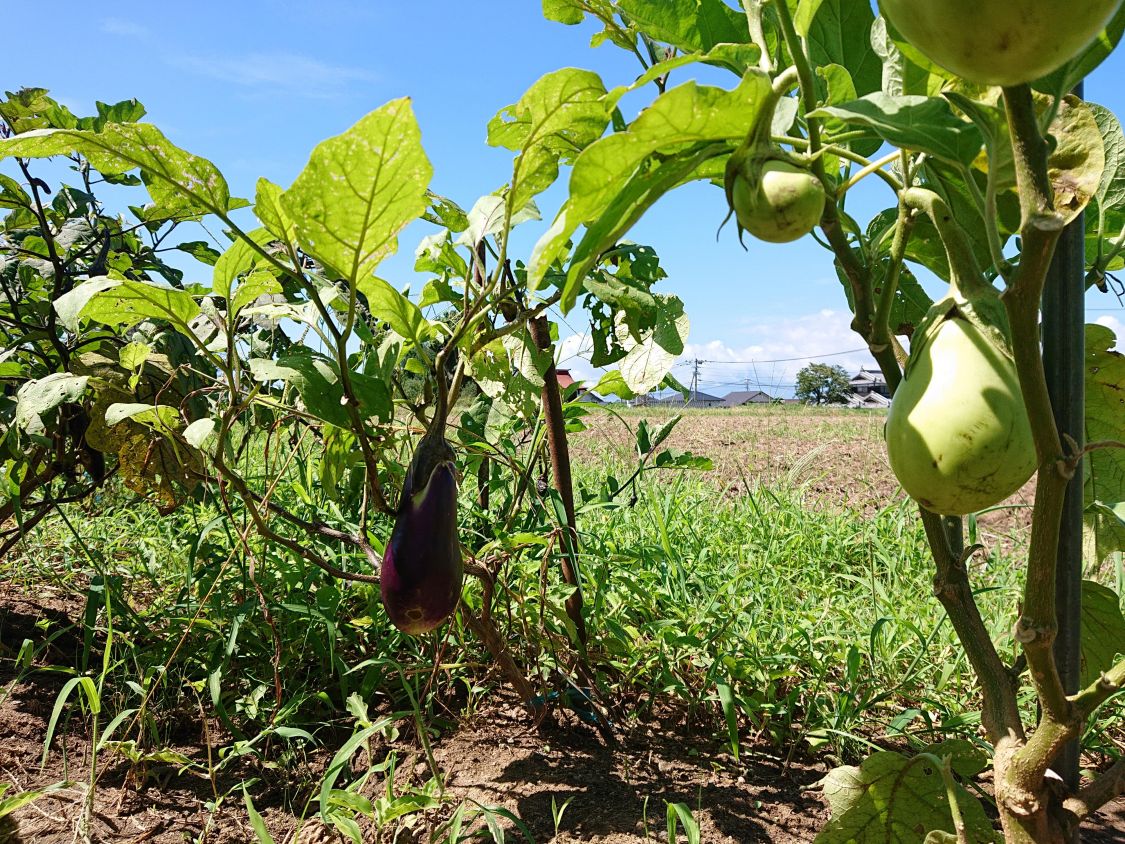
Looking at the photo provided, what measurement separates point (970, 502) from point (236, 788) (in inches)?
37.4

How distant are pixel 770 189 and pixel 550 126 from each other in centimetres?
23

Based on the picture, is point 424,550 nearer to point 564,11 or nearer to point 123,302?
point 123,302

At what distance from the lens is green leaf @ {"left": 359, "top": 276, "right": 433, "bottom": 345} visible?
635 millimetres

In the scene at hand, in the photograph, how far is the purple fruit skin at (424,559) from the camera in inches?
21.6

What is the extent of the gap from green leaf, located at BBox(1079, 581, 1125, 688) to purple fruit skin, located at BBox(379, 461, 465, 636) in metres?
0.45

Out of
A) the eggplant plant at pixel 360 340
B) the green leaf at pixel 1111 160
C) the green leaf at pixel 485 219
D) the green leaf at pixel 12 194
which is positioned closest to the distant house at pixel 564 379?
the eggplant plant at pixel 360 340

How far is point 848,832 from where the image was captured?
1.87 ft

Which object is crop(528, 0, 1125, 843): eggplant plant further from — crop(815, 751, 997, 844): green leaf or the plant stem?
the plant stem

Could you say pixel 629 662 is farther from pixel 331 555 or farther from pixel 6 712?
pixel 6 712

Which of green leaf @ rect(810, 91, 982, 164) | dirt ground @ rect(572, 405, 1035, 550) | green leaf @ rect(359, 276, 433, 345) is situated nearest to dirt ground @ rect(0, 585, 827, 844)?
green leaf @ rect(359, 276, 433, 345)

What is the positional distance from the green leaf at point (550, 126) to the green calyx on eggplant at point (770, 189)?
11cm

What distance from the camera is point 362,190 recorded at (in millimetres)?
447

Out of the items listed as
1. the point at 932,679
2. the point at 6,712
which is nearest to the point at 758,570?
the point at 932,679

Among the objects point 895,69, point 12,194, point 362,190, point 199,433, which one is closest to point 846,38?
point 895,69
